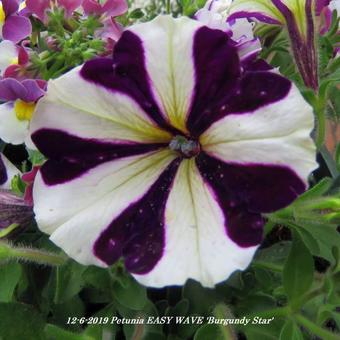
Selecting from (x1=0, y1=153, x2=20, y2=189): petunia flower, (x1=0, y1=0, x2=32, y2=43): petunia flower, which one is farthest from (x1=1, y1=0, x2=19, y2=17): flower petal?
(x1=0, y1=153, x2=20, y2=189): petunia flower

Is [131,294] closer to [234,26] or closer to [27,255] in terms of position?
[27,255]

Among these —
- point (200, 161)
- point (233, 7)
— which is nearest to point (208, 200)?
point (200, 161)

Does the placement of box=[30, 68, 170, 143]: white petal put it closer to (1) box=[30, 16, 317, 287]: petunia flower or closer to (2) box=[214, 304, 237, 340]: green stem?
(1) box=[30, 16, 317, 287]: petunia flower

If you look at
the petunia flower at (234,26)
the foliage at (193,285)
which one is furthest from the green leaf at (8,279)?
the petunia flower at (234,26)

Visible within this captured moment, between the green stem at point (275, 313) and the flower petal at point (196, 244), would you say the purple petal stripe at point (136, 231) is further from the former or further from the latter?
the green stem at point (275, 313)

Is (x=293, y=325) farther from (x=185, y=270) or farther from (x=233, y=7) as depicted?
(x=233, y=7)

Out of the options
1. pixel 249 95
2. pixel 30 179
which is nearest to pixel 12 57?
pixel 30 179
